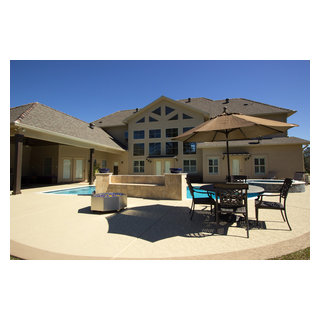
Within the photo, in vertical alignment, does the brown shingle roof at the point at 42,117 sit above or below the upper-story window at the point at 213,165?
above

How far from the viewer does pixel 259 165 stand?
15.4 m

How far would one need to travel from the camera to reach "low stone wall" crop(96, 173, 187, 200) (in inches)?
310

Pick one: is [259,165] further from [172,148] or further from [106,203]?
[106,203]

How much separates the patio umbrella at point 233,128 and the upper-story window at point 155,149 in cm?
1347

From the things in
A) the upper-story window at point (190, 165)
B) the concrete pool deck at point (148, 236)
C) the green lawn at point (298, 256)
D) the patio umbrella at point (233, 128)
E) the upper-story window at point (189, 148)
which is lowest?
the concrete pool deck at point (148, 236)

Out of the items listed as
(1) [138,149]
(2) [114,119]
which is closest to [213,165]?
(1) [138,149]

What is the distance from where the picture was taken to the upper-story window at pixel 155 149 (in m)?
19.6

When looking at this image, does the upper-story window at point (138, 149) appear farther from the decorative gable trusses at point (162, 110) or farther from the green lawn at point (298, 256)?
the green lawn at point (298, 256)

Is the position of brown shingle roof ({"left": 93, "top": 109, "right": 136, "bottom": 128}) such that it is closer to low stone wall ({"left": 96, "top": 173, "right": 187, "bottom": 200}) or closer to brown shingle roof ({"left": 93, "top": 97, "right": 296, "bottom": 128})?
brown shingle roof ({"left": 93, "top": 97, "right": 296, "bottom": 128})

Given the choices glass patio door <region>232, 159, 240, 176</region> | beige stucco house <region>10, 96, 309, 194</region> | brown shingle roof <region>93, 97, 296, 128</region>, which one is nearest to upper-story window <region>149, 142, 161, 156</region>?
beige stucco house <region>10, 96, 309, 194</region>

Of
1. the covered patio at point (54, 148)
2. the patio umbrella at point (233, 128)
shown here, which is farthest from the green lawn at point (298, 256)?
the covered patio at point (54, 148)

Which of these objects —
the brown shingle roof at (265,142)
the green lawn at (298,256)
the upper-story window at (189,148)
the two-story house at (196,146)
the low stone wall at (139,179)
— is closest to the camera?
the green lawn at (298,256)

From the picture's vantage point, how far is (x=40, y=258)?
9.44ft

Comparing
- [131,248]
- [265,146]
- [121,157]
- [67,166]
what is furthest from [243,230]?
[121,157]
